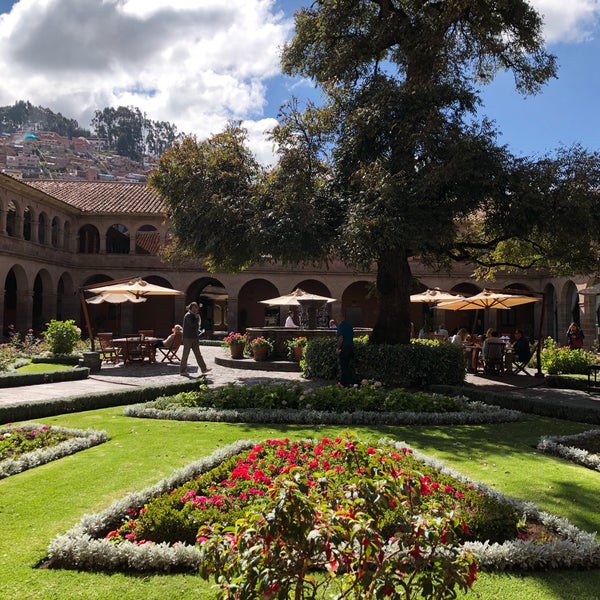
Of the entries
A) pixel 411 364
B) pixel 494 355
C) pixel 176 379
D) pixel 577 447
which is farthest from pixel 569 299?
pixel 577 447

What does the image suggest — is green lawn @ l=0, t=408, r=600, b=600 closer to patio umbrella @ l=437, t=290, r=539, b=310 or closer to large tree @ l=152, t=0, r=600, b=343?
large tree @ l=152, t=0, r=600, b=343

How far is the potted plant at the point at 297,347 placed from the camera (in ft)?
50.4

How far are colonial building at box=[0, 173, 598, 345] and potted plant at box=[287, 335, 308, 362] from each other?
12.3 metres

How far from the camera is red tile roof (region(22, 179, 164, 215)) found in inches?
1147

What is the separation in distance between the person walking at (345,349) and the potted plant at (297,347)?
13.2 ft

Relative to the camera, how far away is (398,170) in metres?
11.7

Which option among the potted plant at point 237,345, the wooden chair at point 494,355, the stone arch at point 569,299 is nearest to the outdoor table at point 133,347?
the potted plant at point 237,345

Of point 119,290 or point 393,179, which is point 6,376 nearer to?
point 119,290

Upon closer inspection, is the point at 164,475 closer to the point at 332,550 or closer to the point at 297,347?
the point at 332,550

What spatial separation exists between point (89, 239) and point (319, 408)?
25901 mm

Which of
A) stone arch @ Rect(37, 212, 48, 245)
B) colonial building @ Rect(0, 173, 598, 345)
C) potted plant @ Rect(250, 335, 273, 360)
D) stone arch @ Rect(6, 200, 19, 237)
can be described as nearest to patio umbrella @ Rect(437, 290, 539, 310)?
potted plant @ Rect(250, 335, 273, 360)

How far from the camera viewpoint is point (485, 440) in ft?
22.8

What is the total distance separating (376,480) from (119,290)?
1543 cm

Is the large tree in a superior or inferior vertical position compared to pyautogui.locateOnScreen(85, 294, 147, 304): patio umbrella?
superior
